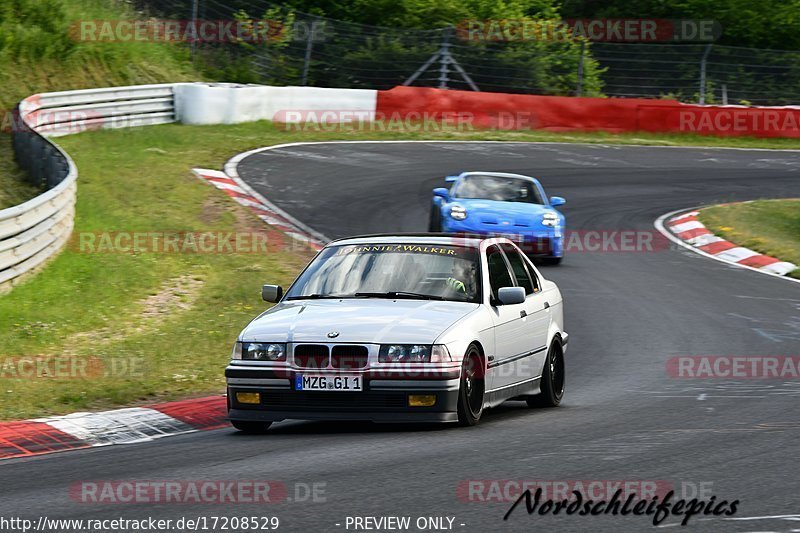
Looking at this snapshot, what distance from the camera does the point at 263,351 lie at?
28.0 feet

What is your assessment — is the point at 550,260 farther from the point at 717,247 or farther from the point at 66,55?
the point at 66,55

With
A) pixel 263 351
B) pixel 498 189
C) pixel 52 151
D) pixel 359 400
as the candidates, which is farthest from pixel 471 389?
pixel 52 151

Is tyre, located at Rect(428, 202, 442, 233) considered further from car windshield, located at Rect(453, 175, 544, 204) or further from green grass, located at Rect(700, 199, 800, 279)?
green grass, located at Rect(700, 199, 800, 279)

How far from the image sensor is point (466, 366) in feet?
28.0

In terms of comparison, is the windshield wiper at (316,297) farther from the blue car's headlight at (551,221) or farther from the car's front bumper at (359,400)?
the blue car's headlight at (551,221)

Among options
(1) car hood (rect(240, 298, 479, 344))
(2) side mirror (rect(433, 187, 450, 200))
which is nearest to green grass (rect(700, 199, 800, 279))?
(2) side mirror (rect(433, 187, 450, 200))

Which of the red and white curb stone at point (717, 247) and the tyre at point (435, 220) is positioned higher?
Answer: the tyre at point (435, 220)

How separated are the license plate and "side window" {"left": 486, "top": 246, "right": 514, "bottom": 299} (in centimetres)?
165

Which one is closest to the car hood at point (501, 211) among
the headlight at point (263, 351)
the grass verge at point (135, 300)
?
the grass verge at point (135, 300)

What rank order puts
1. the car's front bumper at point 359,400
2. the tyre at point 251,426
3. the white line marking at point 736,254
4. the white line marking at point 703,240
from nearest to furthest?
the car's front bumper at point 359,400, the tyre at point 251,426, the white line marking at point 736,254, the white line marking at point 703,240

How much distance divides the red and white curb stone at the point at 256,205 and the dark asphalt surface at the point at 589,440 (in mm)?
518

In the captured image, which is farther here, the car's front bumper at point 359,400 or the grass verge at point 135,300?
the grass verge at point 135,300

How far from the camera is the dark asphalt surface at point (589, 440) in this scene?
6.12 m

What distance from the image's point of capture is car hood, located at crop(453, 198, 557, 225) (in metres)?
18.3
